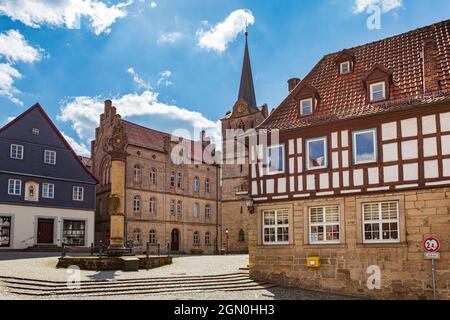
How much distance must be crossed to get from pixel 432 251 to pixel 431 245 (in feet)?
0.69

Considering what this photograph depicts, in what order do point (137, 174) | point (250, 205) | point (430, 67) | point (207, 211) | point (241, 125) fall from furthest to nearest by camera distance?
point (241, 125) < point (207, 211) < point (137, 174) < point (250, 205) < point (430, 67)

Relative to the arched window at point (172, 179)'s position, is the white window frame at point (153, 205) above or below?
below

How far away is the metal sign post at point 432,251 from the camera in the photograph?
16578 mm

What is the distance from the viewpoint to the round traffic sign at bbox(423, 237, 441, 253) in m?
16.5

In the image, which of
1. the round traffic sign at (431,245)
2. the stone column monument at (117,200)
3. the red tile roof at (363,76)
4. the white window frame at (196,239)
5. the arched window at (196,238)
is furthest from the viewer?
the arched window at (196,238)

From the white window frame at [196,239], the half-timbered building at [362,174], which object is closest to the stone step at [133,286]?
the half-timbered building at [362,174]

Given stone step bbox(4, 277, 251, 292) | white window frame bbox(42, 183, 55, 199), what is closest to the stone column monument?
stone step bbox(4, 277, 251, 292)

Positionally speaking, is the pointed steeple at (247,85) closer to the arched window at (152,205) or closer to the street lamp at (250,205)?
the arched window at (152,205)

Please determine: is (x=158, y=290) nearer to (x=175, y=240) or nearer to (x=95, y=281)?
(x=95, y=281)

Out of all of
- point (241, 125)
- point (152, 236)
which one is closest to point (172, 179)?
point (152, 236)

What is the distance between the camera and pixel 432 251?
1666cm

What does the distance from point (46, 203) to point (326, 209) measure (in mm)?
26031

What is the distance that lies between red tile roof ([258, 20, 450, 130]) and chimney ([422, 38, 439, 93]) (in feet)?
0.53

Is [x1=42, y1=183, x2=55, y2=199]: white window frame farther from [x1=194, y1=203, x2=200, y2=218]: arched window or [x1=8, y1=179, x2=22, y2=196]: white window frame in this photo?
[x1=194, y1=203, x2=200, y2=218]: arched window
